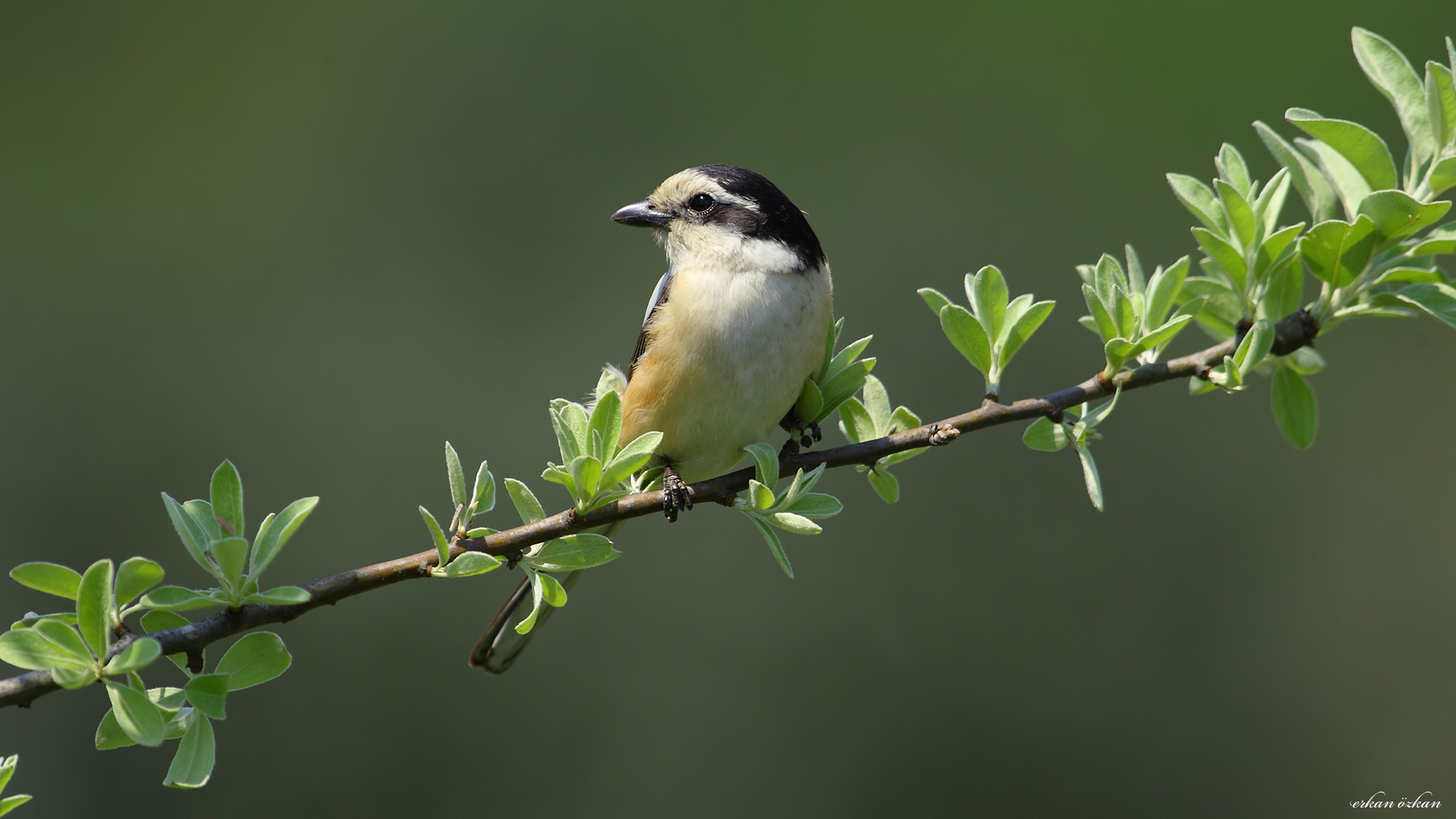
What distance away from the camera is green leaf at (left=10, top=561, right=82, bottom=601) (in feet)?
4.22

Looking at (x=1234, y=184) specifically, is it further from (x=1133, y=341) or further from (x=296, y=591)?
(x=296, y=591)

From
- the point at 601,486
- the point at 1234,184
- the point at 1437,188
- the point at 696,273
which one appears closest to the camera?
the point at 601,486

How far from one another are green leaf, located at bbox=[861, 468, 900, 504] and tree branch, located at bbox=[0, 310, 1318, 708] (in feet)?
0.13

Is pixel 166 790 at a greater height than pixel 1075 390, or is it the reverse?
pixel 1075 390

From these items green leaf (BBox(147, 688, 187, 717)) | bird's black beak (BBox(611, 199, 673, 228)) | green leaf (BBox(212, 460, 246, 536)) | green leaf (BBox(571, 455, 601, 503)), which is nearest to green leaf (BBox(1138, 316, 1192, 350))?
green leaf (BBox(571, 455, 601, 503))

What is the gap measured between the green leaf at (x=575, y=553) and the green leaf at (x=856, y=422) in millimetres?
587

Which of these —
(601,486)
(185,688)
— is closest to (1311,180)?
(601,486)

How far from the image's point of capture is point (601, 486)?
1633 millimetres

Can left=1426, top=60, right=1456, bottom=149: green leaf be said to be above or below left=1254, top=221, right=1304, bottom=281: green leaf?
above

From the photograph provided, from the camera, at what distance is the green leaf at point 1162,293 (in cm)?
178

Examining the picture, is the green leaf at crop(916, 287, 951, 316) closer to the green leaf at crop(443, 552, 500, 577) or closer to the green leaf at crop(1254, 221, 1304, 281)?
the green leaf at crop(1254, 221, 1304, 281)

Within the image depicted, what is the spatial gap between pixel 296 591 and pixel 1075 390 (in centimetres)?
126

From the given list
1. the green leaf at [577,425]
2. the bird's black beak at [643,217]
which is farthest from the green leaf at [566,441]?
the bird's black beak at [643,217]

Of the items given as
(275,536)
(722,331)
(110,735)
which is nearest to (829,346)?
(722,331)
